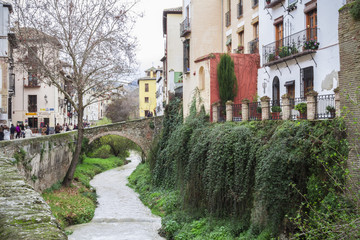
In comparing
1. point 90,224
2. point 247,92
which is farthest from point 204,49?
point 90,224

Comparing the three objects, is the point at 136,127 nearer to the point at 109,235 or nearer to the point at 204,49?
the point at 204,49

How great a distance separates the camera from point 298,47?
16.6m

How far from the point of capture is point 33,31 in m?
20.8

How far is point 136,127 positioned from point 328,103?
25.1m

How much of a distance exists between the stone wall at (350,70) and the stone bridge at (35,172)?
690 centimetres

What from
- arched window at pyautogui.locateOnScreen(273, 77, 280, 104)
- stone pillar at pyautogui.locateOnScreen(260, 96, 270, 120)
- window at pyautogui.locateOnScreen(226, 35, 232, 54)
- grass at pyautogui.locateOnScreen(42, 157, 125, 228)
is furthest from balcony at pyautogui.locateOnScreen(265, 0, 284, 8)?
grass at pyautogui.locateOnScreen(42, 157, 125, 228)

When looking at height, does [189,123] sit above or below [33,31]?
below

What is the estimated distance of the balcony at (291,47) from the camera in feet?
51.7

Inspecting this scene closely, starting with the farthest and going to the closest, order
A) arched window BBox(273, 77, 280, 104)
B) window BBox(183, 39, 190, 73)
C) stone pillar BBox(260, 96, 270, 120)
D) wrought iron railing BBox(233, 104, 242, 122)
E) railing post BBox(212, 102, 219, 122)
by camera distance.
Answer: window BBox(183, 39, 190, 73), railing post BBox(212, 102, 219, 122), arched window BBox(273, 77, 280, 104), wrought iron railing BBox(233, 104, 242, 122), stone pillar BBox(260, 96, 270, 120)

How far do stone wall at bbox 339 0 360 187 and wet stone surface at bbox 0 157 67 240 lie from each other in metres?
7.00

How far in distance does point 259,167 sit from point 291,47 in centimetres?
720

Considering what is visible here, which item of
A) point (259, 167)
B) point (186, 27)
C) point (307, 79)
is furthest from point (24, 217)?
point (186, 27)

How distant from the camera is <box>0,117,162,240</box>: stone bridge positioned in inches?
129

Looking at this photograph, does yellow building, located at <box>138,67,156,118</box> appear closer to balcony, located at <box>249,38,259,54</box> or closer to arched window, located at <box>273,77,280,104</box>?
balcony, located at <box>249,38,259,54</box>
